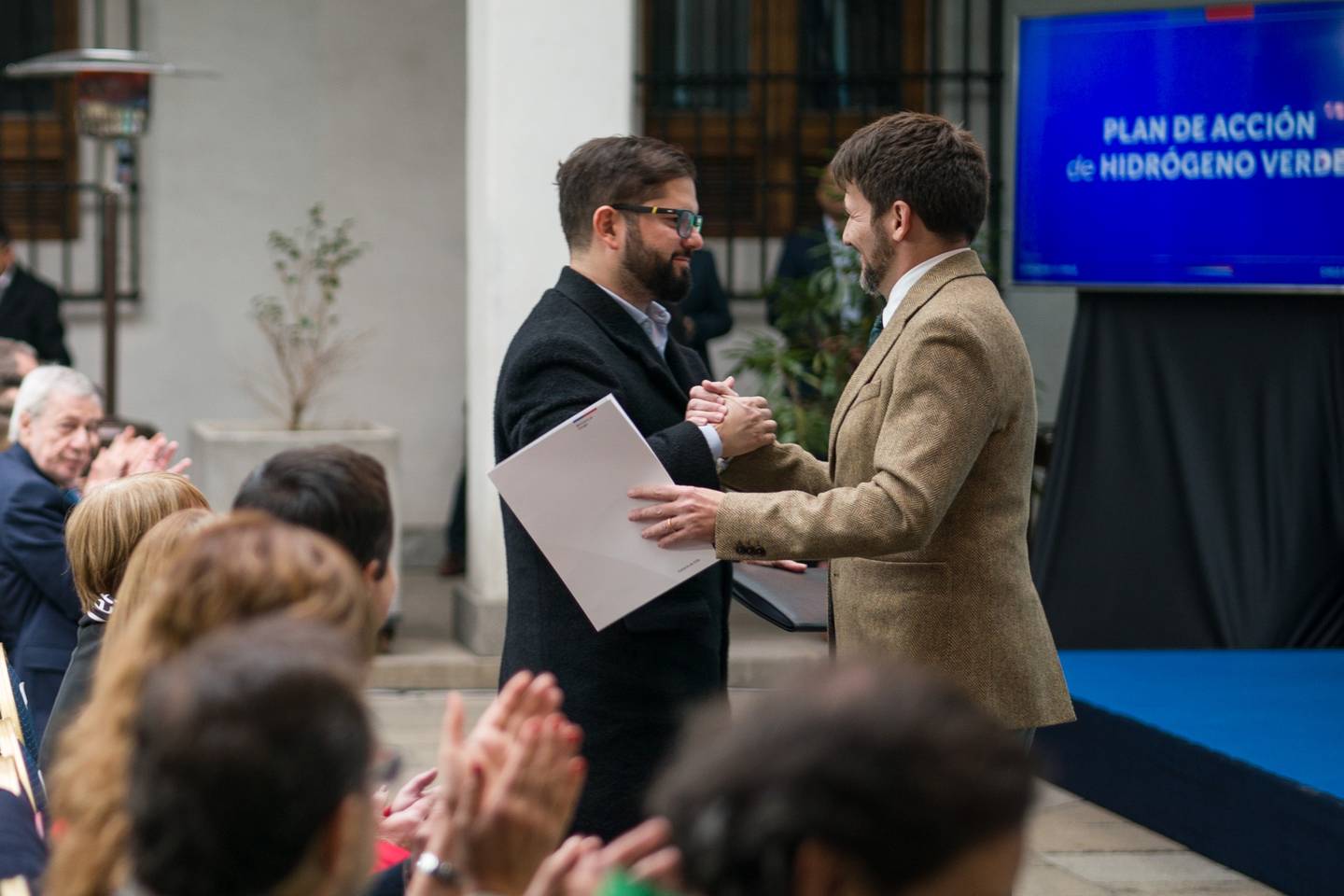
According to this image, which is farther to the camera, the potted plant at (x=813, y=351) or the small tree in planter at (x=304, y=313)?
the small tree in planter at (x=304, y=313)

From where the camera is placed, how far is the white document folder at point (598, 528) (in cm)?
277

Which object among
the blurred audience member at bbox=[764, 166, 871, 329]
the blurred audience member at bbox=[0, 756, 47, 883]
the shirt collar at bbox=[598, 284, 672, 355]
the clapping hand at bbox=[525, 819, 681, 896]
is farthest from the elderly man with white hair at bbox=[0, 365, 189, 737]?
the blurred audience member at bbox=[764, 166, 871, 329]

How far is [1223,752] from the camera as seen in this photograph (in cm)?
454

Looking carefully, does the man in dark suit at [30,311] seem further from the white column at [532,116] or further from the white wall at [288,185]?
the white column at [532,116]

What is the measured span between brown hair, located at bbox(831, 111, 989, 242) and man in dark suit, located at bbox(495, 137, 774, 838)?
35 cm

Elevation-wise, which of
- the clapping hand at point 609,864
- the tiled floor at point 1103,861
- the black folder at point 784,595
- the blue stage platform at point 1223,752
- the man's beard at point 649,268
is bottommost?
the tiled floor at point 1103,861

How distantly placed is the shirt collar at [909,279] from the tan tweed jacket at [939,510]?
0.05ft

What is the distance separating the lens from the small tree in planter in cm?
879

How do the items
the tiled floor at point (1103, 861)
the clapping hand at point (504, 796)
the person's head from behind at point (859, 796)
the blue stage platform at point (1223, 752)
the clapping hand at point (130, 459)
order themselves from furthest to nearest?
the tiled floor at point (1103, 861) → the blue stage platform at point (1223, 752) → the clapping hand at point (130, 459) → the clapping hand at point (504, 796) → the person's head from behind at point (859, 796)

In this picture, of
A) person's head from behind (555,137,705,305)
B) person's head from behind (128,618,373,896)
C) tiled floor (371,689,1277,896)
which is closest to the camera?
person's head from behind (128,618,373,896)

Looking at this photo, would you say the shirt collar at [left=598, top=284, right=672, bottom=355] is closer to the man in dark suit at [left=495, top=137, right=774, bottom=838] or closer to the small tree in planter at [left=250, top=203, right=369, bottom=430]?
the man in dark suit at [left=495, top=137, right=774, bottom=838]

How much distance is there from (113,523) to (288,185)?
21.5 ft

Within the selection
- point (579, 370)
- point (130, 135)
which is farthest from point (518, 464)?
point (130, 135)

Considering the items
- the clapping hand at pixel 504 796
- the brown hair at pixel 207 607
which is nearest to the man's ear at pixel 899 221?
the brown hair at pixel 207 607
